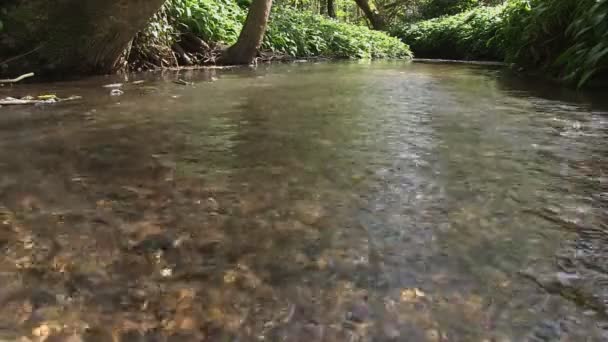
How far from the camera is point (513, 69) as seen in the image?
22.3 feet

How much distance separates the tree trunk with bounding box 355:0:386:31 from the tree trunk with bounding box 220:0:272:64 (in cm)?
1550

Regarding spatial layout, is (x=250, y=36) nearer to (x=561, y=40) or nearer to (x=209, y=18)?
(x=209, y=18)

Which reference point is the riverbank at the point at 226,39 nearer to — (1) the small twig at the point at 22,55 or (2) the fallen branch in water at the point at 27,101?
(1) the small twig at the point at 22,55

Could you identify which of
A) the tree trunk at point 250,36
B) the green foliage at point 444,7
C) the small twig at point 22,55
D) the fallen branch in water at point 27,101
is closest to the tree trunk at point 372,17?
the green foliage at point 444,7

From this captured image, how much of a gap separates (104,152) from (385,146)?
3.48 feet

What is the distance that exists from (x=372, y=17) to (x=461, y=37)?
34.0 ft

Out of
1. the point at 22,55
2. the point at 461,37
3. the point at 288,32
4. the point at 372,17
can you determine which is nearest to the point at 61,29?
the point at 22,55

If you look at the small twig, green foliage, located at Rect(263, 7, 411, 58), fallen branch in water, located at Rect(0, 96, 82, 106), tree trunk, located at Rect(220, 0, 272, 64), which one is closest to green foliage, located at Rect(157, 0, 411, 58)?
green foliage, located at Rect(263, 7, 411, 58)

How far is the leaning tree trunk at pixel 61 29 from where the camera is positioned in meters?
4.43

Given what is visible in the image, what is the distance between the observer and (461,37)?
1332cm

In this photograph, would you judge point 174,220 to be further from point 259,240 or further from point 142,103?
point 142,103

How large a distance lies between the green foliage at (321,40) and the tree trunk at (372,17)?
319 inches

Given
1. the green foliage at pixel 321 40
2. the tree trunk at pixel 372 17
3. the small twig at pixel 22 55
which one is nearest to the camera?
the small twig at pixel 22 55

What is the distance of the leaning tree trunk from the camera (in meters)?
4.43
